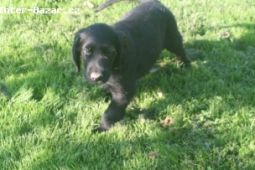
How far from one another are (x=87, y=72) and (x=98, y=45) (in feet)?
0.91

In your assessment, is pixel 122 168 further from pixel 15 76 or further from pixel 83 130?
pixel 15 76

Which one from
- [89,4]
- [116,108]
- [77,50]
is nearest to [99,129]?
[116,108]

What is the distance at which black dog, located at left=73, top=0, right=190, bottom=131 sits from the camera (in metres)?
4.59

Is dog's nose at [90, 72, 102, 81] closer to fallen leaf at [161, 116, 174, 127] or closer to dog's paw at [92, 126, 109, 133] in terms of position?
dog's paw at [92, 126, 109, 133]

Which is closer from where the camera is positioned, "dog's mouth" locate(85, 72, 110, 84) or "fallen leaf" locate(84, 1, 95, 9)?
"dog's mouth" locate(85, 72, 110, 84)

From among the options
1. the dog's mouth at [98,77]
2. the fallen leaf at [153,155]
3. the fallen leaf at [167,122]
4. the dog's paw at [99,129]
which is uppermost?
the dog's mouth at [98,77]

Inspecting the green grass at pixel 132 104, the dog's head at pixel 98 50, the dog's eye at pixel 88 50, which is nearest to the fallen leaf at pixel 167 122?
the green grass at pixel 132 104

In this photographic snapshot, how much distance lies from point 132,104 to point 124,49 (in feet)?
2.51

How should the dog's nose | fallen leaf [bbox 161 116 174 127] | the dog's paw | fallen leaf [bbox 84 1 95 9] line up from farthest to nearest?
1. fallen leaf [bbox 84 1 95 9]
2. fallen leaf [bbox 161 116 174 127]
3. the dog's paw
4. the dog's nose

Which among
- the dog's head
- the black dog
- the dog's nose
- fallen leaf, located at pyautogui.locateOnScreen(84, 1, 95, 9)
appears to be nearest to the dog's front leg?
the black dog

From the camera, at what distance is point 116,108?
16.2 ft

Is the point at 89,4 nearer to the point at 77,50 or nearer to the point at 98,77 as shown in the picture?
the point at 77,50

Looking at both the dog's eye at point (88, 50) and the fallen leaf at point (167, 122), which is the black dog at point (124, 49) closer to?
the dog's eye at point (88, 50)

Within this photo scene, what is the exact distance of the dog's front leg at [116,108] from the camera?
491cm
